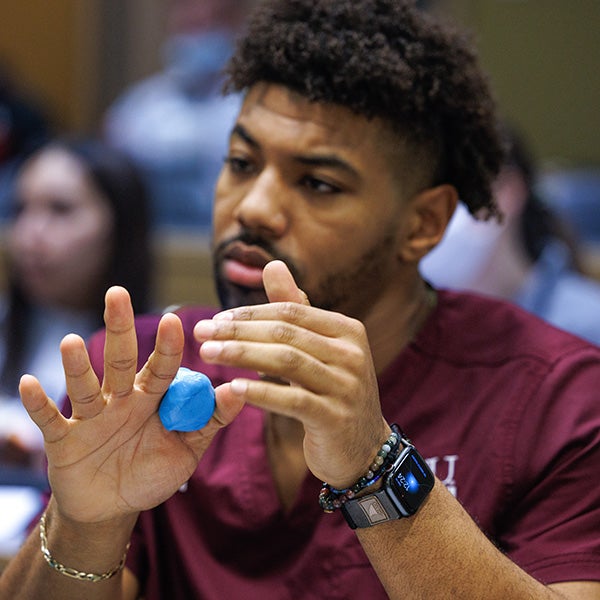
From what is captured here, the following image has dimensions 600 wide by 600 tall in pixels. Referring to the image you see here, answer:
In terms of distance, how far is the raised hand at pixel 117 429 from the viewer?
3.02ft

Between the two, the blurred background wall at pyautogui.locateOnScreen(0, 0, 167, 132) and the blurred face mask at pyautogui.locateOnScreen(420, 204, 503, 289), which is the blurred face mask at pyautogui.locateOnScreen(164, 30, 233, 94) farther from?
the blurred face mask at pyautogui.locateOnScreen(420, 204, 503, 289)

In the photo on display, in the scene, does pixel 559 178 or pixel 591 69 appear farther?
pixel 591 69

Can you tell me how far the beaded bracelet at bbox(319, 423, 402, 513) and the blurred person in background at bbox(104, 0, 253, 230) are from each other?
7.02ft

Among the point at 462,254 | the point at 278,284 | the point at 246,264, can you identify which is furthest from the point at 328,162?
the point at 462,254

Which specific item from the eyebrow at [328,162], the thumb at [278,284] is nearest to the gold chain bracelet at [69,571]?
the thumb at [278,284]

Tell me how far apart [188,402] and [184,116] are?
301 centimetres

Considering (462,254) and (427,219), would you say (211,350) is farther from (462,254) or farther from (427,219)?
(462,254)

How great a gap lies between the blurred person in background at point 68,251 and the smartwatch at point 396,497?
1.41 m

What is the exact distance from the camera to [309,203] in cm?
Result: 120

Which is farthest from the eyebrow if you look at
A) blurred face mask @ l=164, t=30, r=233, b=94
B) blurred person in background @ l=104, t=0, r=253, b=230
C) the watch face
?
blurred face mask @ l=164, t=30, r=233, b=94

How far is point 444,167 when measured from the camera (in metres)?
1.32

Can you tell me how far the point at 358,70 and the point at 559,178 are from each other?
2527mm

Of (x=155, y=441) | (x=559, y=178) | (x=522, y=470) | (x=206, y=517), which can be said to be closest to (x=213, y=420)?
(x=155, y=441)

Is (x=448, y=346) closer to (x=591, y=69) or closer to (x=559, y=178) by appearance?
(x=559, y=178)
